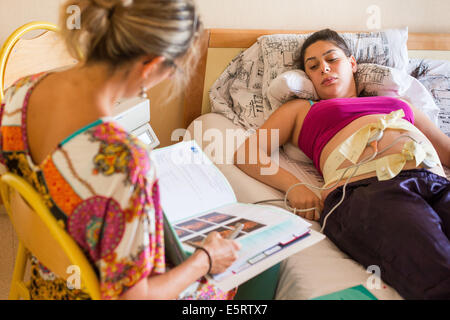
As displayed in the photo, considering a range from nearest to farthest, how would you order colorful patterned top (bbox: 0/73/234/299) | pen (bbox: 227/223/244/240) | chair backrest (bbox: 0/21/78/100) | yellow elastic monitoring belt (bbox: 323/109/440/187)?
colorful patterned top (bbox: 0/73/234/299) < pen (bbox: 227/223/244/240) < yellow elastic monitoring belt (bbox: 323/109/440/187) < chair backrest (bbox: 0/21/78/100)

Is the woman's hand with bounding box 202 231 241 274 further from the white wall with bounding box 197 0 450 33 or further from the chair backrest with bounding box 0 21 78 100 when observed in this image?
the white wall with bounding box 197 0 450 33

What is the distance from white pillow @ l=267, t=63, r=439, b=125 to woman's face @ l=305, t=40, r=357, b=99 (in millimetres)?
37

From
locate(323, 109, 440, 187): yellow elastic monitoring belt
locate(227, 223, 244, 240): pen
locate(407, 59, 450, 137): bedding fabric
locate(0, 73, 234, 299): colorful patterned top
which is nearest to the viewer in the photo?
locate(0, 73, 234, 299): colorful patterned top

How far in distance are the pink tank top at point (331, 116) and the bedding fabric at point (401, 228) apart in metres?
0.32

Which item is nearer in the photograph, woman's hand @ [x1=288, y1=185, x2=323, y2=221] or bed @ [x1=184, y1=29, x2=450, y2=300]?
bed @ [x1=184, y1=29, x2=450, y2=300]

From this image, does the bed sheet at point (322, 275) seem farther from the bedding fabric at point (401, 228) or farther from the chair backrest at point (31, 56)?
the chair backrest at point (31, 56)

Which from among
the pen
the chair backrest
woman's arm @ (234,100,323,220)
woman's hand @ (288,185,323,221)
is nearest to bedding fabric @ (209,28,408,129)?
woman's arm @ (234,100,323,220)

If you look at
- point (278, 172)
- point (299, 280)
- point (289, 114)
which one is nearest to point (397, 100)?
point (289, 114)

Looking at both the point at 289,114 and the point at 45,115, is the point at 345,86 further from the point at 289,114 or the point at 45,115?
the point at 45,115

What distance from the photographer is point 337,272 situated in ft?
3.64

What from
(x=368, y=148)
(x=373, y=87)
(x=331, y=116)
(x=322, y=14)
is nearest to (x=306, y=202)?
(x=368, y=148)

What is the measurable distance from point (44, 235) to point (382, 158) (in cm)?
100

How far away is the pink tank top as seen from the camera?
163 cm

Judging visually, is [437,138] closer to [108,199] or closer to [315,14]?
[315,14]
